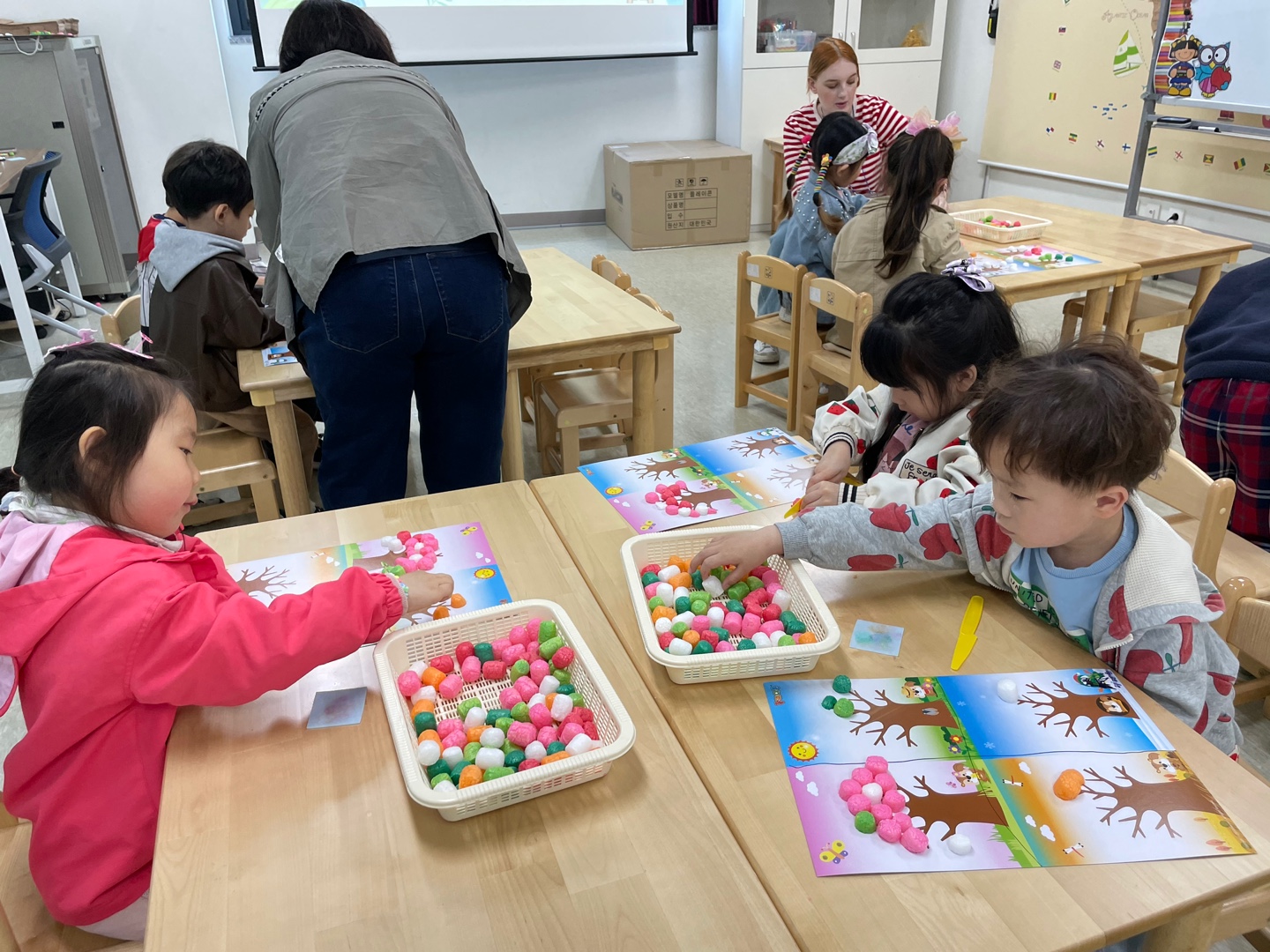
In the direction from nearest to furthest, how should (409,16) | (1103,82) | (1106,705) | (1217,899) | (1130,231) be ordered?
(1217,899) → (1106,705) → (1130,231) → (1103,82) → (409,16)

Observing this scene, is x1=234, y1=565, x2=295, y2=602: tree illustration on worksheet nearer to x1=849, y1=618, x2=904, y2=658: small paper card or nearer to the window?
x1=849, y1=618, x2=904, y2=658: small paper card

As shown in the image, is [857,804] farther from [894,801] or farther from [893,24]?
[893,24]

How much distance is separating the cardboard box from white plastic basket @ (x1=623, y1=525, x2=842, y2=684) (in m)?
4.68

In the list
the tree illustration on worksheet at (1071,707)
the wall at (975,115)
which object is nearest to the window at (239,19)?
the wall at (975,115)

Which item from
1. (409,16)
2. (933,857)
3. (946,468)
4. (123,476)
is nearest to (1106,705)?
(933,857)

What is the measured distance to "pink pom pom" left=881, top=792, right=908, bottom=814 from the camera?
86 centimetres

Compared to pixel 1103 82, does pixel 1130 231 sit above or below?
below

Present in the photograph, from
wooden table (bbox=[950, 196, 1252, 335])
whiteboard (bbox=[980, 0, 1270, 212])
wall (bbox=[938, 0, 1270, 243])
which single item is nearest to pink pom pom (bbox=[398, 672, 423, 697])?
wooden table (bbox=[950, 196, 1252, 335])

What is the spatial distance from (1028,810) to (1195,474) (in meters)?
0.90

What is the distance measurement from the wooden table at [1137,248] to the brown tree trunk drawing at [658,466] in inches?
75.9

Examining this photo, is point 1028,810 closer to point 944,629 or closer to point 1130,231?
point 944,629

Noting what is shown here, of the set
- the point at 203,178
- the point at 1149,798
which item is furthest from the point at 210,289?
the point at 1149,798

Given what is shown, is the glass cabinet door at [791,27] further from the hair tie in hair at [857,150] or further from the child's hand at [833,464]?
the child's hand at [833,464]

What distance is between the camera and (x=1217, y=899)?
79 centimetres
